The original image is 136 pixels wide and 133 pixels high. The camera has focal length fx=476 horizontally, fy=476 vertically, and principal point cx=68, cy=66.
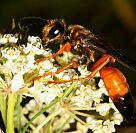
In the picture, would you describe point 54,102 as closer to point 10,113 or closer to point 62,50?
point 10,113

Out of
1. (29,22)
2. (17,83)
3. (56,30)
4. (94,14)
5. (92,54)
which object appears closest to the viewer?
(17,83)

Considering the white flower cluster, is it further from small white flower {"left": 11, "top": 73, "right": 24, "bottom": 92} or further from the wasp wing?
the wasp wing

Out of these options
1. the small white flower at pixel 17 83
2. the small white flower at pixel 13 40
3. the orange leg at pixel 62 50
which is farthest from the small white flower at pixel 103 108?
the small white flower at pixel 13 40

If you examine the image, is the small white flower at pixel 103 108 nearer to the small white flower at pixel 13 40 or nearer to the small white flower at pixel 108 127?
the small white flower at pixel 108 127

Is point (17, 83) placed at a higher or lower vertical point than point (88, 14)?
lower

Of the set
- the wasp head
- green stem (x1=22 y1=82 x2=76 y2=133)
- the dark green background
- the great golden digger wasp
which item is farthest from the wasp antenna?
the dark green background

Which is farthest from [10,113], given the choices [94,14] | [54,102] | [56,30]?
[94,14]
